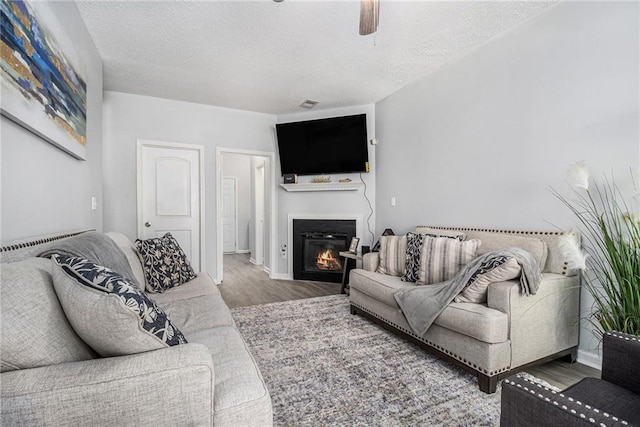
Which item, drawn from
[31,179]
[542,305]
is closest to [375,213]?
[542,305]

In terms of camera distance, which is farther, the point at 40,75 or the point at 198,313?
the point at 198,313

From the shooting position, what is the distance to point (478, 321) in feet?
5.69

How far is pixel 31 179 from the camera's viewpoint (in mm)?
1373

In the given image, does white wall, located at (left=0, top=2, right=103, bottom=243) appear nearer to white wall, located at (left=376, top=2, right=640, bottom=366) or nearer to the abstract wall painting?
the abstract wall painting

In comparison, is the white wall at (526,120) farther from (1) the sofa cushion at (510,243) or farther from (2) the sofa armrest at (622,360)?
(2) the sofa armrest at (622,360)

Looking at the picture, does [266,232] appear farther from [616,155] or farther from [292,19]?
[616,155]

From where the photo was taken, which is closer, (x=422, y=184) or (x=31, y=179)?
(x=31, y=179)

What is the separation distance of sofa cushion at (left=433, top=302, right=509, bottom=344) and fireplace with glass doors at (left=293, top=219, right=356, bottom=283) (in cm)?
255

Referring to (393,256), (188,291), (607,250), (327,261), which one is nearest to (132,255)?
(188,291)

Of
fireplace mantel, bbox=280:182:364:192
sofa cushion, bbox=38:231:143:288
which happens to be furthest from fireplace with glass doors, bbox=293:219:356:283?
sofa cushion, bbox=38:231:143:288

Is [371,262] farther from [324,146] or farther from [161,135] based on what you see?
[161,135]

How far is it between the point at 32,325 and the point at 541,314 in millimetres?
2451

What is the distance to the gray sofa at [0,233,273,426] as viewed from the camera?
74cm

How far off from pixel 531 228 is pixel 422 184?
129 centimetres
